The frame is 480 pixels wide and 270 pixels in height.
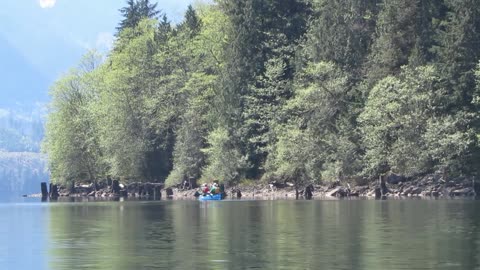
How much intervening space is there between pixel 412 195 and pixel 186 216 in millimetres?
28790

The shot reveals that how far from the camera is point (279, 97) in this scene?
333 ft

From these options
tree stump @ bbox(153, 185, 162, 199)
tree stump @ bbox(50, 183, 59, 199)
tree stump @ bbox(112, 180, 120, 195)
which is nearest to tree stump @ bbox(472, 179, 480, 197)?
tree stump @ bbox(153, 185, 162, 199)

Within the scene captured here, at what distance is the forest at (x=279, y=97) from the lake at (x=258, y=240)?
76.4 ft

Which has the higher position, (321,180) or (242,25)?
(242,25)

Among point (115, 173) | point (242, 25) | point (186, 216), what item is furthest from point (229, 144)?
point (186, 216)

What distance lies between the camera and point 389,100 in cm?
8594

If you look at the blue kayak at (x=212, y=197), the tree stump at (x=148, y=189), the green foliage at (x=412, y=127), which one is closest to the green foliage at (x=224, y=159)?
the blue kayak at (x=212, y=197)

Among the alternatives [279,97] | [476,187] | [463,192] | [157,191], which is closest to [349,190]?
[463,192]

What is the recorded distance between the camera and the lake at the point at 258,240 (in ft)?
108

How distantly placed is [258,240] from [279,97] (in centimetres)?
6089

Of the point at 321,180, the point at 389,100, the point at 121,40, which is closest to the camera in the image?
the point at 389,100

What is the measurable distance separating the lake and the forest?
76.4 feet

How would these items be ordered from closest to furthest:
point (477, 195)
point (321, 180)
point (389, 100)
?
point (477, 195) < point (389, 100) < point (321, 180)

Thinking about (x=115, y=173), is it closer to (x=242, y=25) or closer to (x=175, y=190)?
(x=175, y=190)
